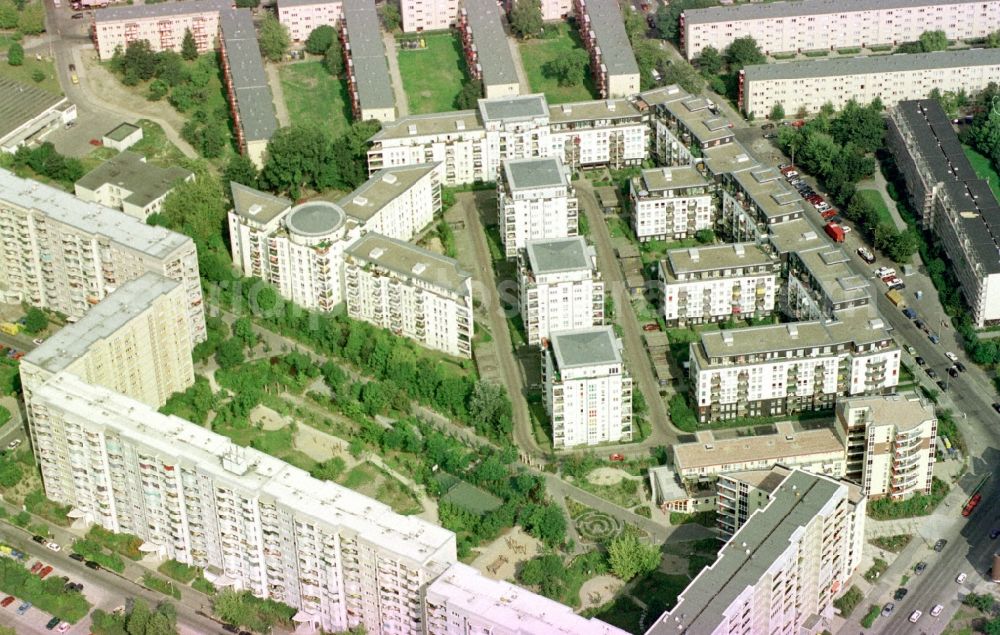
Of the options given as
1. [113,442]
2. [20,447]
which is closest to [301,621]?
[113,442]

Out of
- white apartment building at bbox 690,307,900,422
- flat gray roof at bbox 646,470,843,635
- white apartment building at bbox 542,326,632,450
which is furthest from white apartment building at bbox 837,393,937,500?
white apartment building at bbox 542,326,632,450

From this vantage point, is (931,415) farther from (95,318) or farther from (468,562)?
(95,318)

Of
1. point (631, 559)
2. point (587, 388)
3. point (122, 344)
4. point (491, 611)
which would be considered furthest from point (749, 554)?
point (122, 344)

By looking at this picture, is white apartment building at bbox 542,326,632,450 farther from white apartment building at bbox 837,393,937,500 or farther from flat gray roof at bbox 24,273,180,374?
flat gray roof at bbox 24,273,180,374

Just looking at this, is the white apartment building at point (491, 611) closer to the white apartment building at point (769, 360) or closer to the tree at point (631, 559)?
the tree at point (631, 559)

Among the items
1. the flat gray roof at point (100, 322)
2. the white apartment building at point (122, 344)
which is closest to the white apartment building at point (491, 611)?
the white apartment building at point (122, 344)
